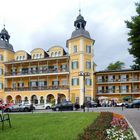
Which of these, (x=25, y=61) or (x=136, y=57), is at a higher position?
(x=25, y=61)

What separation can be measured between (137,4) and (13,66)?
6071 cm

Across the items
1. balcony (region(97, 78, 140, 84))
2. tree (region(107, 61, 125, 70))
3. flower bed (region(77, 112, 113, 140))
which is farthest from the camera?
tree (region(107, 61, 125, 70))

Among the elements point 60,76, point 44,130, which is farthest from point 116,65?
point 44,130

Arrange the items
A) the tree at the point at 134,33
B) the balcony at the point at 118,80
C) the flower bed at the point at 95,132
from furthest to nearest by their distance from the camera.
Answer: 1. the balcony at the point at 118,80
2. the tree at the point at 134,33
3. the flower bed at the point at 95,132

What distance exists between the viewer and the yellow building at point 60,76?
2714 inches

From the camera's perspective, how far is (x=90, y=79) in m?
69.6

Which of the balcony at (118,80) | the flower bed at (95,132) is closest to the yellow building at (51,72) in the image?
the balcony at (118,80)

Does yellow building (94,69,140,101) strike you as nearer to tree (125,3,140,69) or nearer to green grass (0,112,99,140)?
tree (125,3,140,69)

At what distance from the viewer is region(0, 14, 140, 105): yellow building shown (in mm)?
68938

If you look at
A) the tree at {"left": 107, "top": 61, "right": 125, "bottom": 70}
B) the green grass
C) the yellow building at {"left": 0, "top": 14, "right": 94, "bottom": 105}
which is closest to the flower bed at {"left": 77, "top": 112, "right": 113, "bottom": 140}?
the green grass

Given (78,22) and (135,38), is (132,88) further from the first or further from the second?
(135,38)

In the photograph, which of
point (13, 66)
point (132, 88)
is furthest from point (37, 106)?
point (132, 88)

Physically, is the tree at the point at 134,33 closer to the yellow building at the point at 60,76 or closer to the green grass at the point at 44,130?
the green grass at the point at 44,130

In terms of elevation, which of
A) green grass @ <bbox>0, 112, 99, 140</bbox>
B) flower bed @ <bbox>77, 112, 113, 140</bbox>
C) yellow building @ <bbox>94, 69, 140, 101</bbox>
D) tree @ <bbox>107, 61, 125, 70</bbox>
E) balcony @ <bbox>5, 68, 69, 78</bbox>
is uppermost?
tree @ <bbox>107, 61, 125, 70</bbox>
